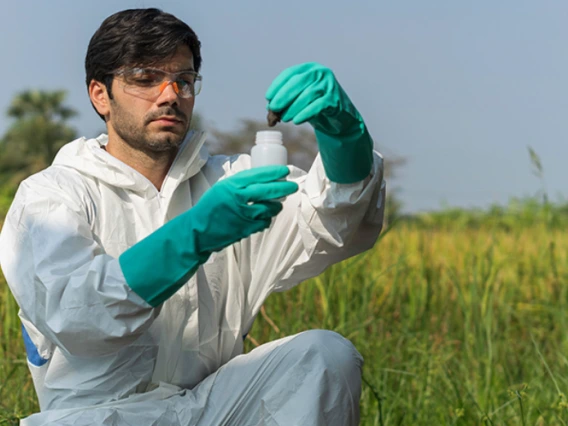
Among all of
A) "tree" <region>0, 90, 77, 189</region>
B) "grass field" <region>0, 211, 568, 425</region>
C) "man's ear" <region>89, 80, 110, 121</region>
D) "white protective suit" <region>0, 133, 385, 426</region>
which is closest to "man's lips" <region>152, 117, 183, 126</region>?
"white protective suit" <region>0, 133, 385, 426</region>

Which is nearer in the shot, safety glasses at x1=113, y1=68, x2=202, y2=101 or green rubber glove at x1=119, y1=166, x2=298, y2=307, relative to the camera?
green rubber glove at x1=119, y1=166, x2=298, y2=307

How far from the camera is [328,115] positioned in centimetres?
213

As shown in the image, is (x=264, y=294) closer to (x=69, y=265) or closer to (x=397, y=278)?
(x=69, y=265)

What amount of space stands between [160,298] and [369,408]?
5.06 ft

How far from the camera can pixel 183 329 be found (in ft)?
8.04

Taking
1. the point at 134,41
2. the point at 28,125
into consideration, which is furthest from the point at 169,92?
the point at 28,125

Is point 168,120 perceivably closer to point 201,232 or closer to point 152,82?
point 152,82

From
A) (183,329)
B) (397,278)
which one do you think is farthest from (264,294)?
(397,278)

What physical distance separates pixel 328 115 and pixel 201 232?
468 millimetres

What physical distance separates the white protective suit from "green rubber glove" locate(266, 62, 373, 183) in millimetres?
70

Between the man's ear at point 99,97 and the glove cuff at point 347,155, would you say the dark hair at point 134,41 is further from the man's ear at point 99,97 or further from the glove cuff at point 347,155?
the glove cuff at point 347,155

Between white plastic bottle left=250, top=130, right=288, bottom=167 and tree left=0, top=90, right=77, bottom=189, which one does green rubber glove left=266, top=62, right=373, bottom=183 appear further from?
tree left=0, top=90, right=77, bottom=189

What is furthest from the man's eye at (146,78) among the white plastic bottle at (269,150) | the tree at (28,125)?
the tree at (28,125)

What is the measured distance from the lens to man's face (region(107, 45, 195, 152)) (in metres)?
2.50
